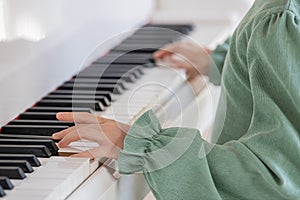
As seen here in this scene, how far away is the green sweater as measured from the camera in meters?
1.12

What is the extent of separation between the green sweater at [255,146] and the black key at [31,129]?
19cm

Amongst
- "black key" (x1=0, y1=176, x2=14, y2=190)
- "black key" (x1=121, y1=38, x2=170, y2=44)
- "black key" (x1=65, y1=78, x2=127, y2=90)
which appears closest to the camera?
"black key" (x1=0, y1=176, x2=14, y2=190)

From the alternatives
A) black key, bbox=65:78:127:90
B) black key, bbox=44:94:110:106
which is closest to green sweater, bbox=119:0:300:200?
black key, bbox=44:94:110:106

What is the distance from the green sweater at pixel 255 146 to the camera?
1.12 meters

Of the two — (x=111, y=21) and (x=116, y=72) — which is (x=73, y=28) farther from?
(x=111, y=21)

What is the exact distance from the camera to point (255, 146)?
3.67 ft

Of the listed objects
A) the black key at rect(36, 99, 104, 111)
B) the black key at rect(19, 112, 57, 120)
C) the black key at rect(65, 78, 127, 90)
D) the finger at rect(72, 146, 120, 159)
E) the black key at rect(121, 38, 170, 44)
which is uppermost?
the finger at rect(72, 146, 120, 159)

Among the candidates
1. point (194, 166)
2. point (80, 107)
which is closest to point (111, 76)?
point (80, 107)

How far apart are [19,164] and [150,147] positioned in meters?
0.19

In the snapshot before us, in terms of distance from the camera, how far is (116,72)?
1734 mm

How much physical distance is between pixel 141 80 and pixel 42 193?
73cm

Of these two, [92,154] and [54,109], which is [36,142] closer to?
[92,154]

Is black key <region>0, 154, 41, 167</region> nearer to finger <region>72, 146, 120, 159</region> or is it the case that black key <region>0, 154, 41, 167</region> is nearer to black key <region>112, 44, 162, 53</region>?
finger <region>72, 146, 120, 159</region>

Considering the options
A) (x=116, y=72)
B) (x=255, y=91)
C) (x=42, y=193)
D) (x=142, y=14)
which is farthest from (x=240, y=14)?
(x=42, y=193)
